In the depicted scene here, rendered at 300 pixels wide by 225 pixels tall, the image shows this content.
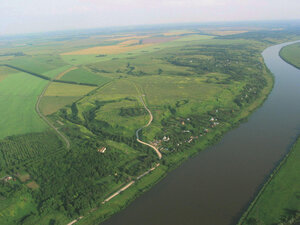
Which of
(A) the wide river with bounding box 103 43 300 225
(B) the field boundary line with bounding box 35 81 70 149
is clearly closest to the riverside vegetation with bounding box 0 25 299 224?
(B) the field boundary line with bounding box 35 81 70 149

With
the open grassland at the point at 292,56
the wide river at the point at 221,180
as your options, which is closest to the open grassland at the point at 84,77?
the wide river at the point at 221,180

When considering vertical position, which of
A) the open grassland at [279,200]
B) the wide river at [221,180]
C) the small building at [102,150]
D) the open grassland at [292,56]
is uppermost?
the open grassland at [292,56]

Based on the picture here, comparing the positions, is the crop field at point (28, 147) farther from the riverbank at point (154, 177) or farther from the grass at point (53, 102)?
Answer: the riverbank at point (154, 177)

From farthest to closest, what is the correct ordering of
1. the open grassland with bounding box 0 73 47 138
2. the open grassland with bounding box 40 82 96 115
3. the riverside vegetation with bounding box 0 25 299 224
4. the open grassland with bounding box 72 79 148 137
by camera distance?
1. the open grassland with bounding box 40 82 96 115
2. the open grassland with bounding box 0 73 47 138
3. the open grassland with bounding box 72 79 148 137
4. the riverside vegetation with bounding box 0 25 299 224

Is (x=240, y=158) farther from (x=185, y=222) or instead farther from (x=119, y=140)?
(x=119, y=140)

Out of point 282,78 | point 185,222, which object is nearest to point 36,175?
point 185,222

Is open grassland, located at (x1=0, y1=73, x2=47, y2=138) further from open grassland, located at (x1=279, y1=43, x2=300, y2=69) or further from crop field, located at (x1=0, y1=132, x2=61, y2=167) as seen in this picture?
open grassland, located at (x1=279, y1=43, x2=300, y2=69)
